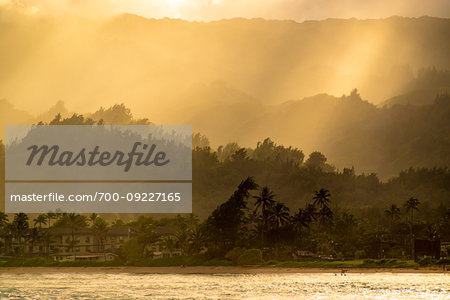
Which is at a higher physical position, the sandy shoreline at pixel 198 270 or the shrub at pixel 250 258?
the shrub at pixel 250 258

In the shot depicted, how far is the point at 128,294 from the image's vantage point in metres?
102

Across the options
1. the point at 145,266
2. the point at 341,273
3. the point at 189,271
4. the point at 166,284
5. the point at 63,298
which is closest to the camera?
the point at 63,298

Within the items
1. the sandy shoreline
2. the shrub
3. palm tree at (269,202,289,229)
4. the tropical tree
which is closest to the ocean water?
the sandy shoreline

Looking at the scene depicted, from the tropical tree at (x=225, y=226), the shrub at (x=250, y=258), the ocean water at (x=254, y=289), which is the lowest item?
the ocean water at (x=254, y=289)

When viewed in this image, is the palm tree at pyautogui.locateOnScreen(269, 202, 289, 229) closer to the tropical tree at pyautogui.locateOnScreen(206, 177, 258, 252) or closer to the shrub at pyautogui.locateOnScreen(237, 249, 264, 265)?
the tropical tree at pyautogui.locateOnScreen(206, 177, 258, 252)

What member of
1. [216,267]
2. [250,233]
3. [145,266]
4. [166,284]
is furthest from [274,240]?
[166,284]

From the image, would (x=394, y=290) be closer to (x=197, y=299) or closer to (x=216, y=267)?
(x=197, y=299)

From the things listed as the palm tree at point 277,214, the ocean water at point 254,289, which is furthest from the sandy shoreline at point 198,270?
the palm tree at point 277,214

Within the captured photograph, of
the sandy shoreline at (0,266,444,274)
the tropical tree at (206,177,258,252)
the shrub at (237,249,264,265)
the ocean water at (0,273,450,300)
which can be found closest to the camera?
the ocean water at (0,273,450,300)

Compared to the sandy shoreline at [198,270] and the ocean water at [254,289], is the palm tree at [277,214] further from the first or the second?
the ocean water at [254,289]

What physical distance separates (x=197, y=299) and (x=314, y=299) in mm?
15708

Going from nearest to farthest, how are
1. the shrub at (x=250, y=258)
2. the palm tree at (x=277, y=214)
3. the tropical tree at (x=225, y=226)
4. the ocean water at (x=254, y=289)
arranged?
the ocean water at (x=254, y=289), the shrub at (x=250, y=258), the tropical tree at (x=225, y=226), the palm tree at (x=277, y=214)

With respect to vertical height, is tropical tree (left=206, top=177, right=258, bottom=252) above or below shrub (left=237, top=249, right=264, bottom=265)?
above

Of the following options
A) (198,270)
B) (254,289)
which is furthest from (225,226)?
(254,289)
